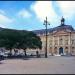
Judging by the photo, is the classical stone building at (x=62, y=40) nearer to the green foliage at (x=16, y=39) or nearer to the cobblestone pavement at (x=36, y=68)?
the green foliage at (x=16, y=39)

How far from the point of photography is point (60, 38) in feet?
378

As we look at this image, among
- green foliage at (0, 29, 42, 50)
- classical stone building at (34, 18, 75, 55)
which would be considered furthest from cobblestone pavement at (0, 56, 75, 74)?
classical stone building at (34, 18, 75, 55)

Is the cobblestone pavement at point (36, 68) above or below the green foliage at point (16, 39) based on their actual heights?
below

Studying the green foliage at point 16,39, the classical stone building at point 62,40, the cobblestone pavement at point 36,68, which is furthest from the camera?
the classical stone building at point 62,40

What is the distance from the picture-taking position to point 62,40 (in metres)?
114

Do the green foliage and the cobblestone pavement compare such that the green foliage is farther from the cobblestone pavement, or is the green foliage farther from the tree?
the cobblestone pavement

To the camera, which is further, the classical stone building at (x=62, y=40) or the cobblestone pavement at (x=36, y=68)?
the classical stone building at (x=62, y=40)

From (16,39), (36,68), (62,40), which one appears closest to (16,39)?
(16,39)

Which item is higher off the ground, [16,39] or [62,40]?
[62,40]

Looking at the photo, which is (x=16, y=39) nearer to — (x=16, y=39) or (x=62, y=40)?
(x=16, y=39)

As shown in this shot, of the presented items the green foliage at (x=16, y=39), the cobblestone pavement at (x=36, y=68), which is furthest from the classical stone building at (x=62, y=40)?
the cobblestone pavement at (x=36, y=68)

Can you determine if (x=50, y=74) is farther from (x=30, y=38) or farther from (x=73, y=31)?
(x=73, y=31)

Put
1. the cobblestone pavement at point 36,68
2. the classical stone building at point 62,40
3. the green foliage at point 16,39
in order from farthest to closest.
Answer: the classical stone building at point 62,40, the green foliage at point 16,39, the cobblestone pavement at point 36,68

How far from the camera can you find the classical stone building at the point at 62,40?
110m
